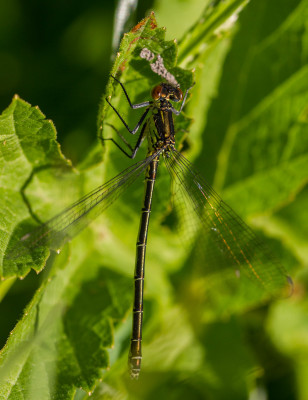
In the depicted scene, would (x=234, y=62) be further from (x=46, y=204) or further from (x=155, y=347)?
(x=155, y=347)

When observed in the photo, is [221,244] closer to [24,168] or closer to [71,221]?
[71,221]

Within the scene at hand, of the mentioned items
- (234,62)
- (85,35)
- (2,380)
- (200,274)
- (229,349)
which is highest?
(85,35)

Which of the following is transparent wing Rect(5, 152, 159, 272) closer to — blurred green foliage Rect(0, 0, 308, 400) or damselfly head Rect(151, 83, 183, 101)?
blurred green foliage Rect(0, 0, 308, 400)

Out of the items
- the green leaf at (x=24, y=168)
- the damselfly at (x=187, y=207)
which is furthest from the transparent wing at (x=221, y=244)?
the green leaf at (x=24, y=168)

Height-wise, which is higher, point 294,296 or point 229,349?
point 229,349

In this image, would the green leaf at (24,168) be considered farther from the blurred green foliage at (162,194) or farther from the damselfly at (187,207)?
the damselfly at (187,207)

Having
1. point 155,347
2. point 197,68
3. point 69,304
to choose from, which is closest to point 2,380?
point 69,304

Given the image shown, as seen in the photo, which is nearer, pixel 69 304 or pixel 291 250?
pixel 69 304
